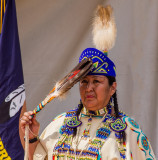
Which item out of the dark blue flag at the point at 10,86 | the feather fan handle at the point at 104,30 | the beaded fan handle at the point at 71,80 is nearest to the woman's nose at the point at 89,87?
the beaded fan handle at the point at 71,80

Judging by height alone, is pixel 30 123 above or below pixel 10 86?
below

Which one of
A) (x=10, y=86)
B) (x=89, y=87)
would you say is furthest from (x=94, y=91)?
(x=10, y=86)

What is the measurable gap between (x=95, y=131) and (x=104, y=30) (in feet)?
2.16

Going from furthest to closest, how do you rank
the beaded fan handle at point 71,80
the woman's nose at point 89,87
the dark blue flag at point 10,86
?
the dark blue flag at point 10,86
the woman's nose at point 89,87
the beaded fan handle at point 71,80

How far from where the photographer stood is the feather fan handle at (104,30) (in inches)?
77.6

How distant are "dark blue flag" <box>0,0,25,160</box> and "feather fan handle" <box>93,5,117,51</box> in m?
0.69

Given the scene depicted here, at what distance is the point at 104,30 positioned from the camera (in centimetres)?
201

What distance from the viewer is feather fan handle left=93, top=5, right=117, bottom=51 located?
77.6 inches

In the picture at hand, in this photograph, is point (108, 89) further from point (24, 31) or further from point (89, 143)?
point (24, 31)

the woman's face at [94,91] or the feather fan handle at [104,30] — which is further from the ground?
the feather fan handle at [104,30]

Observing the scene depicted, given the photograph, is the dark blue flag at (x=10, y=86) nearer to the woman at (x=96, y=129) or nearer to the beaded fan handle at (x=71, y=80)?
the woman at (x=96, y=129)

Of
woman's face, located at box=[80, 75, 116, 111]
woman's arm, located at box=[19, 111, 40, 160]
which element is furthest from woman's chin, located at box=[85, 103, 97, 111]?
woman's arm, located at box=[19, 111, 40, 160]

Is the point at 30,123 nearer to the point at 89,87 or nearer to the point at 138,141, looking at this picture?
the point at 89,87

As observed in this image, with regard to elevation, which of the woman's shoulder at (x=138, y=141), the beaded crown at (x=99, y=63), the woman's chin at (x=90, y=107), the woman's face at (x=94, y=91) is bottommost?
the woman's shoulder at (x=138, y=141)
